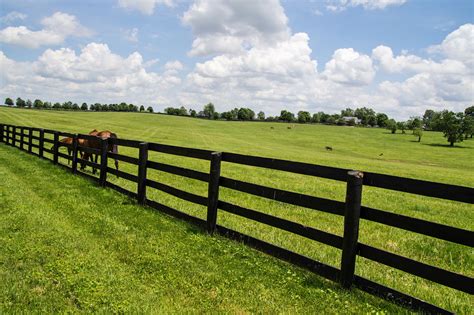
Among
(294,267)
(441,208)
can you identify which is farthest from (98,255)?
(441,208)

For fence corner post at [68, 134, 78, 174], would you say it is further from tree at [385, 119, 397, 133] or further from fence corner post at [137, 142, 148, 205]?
tree at [385, 119, 397, 133]

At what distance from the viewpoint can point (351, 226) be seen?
16.4 feet

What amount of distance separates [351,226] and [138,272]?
3.03 metres

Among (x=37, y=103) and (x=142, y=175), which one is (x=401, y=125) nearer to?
(x=142, y=175)

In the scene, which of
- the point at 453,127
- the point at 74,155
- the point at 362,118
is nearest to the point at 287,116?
the point at 362,118

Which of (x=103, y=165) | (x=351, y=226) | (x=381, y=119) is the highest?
(x=381, y=119)

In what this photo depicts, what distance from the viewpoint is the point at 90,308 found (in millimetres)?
4203

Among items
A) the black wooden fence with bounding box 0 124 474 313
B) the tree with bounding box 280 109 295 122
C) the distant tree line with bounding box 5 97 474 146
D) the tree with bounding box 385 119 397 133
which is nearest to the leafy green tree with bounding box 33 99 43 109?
the distant tree line with bounding box 5 97 474 146

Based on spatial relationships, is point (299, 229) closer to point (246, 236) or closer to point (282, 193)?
point (282, 193)

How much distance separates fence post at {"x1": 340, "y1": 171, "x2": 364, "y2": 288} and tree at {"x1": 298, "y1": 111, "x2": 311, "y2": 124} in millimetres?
158544

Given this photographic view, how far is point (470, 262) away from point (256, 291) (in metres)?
4.52

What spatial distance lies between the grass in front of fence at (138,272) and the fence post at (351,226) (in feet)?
0.83

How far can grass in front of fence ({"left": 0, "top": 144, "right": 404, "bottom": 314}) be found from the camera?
4406mm

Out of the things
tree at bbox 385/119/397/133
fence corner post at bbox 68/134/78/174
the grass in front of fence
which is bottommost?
the grass in front of fence
